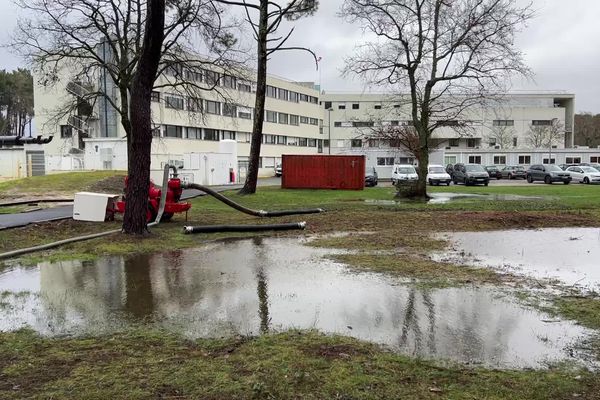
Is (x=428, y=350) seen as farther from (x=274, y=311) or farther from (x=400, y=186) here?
(x=400, y=186)

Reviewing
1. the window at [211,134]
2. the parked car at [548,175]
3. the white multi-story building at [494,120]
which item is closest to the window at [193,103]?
the window at [211,134]

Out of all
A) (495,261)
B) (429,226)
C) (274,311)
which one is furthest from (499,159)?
(274,311)

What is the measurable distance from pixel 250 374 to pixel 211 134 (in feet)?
190

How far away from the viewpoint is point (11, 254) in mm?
10062

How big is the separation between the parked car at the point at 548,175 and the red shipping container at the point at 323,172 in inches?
835

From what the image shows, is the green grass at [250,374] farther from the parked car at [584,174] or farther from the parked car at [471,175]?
the parked car at [584,174]

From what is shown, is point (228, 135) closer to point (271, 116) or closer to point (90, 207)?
point (271, 116)

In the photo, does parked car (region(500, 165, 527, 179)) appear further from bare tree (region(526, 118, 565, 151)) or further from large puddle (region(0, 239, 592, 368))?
large puddle (region(0, 239, 592, 368))

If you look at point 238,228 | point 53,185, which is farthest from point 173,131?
point 238,228

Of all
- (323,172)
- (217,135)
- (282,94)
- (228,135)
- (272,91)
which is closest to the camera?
(323,172)

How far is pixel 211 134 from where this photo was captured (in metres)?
60.7

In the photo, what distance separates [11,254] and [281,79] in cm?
6575

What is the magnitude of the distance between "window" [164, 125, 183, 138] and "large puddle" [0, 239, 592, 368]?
4597cm

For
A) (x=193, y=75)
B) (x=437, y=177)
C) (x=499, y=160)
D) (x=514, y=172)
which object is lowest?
(x=437, y=177)
